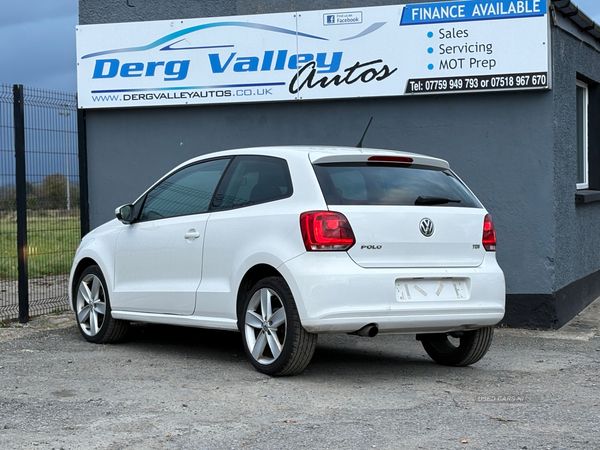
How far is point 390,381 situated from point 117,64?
5906mm

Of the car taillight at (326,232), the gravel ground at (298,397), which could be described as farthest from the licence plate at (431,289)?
the gravel ground at (298,397)

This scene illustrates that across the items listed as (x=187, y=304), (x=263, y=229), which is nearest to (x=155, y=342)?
(x=187, y=304)

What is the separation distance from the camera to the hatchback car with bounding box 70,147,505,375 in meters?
6.25

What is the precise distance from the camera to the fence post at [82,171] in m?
11.0

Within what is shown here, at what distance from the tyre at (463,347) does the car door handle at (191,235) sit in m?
2.00

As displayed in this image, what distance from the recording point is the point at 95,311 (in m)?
8.49

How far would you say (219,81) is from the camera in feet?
34.7

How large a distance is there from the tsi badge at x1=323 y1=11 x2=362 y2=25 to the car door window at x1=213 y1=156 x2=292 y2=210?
339 centimetres

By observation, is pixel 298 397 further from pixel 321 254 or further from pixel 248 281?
pixel 248 281

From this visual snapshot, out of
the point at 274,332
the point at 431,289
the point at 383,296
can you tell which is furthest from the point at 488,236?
the point at 274,332

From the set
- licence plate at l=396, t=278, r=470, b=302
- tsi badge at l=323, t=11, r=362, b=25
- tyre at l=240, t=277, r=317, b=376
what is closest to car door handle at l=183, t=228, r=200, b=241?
tyre at l=240, t=277, r=317, b=376

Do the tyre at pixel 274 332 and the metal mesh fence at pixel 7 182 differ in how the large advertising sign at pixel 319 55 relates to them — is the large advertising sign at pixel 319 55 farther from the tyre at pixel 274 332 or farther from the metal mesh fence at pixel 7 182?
the tyre at pixel 274 332

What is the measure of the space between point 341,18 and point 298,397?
5.38 meters

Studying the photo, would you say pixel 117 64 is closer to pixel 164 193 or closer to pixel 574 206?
pixel 164 193
